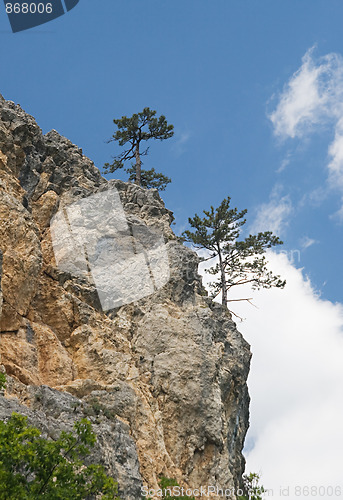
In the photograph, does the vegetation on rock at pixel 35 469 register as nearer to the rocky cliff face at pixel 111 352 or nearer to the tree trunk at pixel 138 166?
the rocky cliff face at pixel 111 352

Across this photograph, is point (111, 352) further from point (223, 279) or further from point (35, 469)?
point (223, 279)

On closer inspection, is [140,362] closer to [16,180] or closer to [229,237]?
[16,180]

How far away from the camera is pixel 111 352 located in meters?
21.5

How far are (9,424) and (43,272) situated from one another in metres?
12.2

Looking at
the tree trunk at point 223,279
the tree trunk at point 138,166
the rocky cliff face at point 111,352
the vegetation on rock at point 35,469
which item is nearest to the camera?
the vegetation on rock at point 35,469

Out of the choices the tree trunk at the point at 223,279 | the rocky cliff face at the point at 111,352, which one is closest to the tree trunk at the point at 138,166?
the tree trunk at the point at 223,279

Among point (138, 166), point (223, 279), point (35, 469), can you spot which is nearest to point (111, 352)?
point (35, 469)

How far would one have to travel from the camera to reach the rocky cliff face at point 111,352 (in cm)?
1767

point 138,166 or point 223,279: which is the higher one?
point 138,166

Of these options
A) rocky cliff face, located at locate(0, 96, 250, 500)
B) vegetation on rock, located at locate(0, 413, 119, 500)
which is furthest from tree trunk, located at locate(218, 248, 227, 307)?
vegetation on rock, located at locate(0, 413, 119, 500)

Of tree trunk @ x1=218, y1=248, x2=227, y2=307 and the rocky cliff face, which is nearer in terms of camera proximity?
the rocky cliff face

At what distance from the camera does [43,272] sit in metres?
23.3

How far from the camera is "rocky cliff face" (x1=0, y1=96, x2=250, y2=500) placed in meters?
17.7

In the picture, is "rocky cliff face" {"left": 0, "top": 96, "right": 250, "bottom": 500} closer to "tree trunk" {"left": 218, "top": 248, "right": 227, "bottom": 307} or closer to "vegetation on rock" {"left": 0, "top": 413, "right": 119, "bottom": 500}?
"vegetation on rock" {"left": 0, "top": 413, "right": 119, "bottom": 500}
